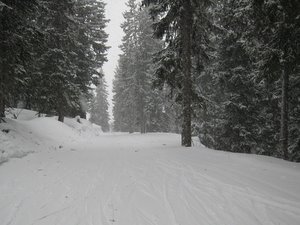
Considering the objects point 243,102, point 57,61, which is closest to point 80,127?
point 57,61

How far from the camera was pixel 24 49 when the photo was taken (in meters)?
11.3

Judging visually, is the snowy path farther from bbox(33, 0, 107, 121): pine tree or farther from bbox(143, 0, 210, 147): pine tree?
bbox(33, 0, 107, 121): pine tree

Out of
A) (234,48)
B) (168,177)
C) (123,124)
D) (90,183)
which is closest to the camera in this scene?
(90,183)

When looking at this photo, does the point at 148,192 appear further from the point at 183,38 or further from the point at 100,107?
the point at 100,107

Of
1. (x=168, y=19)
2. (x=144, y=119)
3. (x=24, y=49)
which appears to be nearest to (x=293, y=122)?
(x=168, y=19)

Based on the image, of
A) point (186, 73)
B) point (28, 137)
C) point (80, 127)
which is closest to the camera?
point (28, 137)

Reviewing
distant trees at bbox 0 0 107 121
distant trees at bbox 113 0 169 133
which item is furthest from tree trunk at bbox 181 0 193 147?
distant trees at bbox 113 0 169 133

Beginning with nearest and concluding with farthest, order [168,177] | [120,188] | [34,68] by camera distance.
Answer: [120,188]
[168,177]
[34,68]

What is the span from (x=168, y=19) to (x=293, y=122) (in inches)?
402

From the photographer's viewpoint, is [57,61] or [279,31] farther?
[57,61]

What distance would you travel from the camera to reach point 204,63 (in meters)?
20.7

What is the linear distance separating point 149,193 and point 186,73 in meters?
9.03

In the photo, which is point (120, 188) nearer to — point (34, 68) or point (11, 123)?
point (11, 123)

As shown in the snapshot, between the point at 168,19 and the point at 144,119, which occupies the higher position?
the point at 168,19
